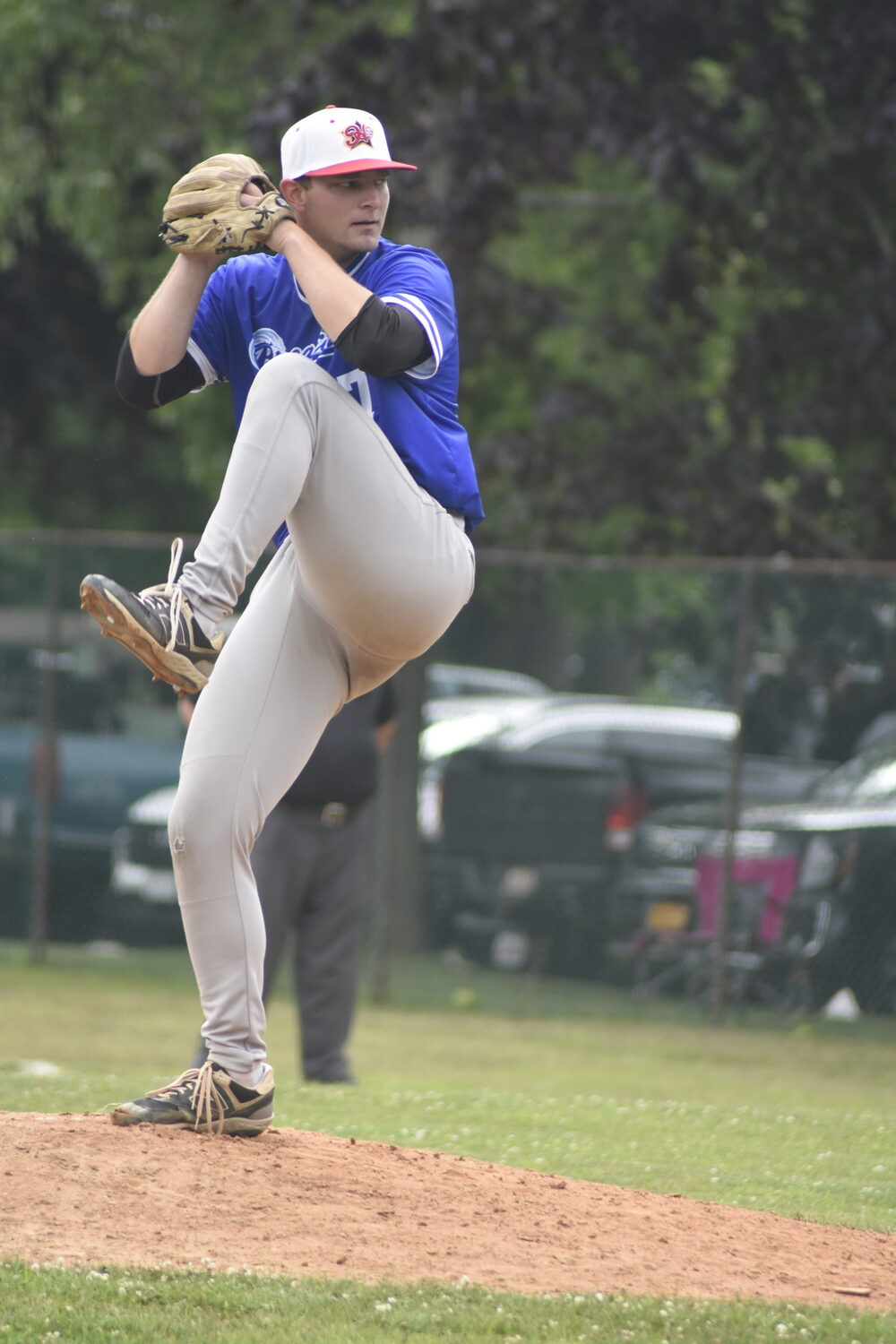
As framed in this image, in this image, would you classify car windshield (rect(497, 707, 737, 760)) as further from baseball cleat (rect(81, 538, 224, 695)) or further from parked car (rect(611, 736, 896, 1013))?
baseball cleat (rect(81, 538, 224, 695))

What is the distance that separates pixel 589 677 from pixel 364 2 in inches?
209

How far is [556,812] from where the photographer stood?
443 inches

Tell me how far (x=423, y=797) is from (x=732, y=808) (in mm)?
2038

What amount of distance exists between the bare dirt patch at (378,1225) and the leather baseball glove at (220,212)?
2003 mm

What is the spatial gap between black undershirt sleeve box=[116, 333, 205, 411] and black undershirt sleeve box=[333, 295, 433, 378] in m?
0.56

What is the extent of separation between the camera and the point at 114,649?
1245 cm

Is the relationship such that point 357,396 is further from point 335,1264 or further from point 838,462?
point 838,462

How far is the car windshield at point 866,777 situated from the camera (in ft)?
34.3

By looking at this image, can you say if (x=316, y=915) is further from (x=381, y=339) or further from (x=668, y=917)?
(x=381, y=339)

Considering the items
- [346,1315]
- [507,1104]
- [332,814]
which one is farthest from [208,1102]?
[332,814]

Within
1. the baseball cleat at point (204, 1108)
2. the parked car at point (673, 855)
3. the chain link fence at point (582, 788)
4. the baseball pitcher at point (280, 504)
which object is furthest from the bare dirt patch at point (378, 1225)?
the parked car at point (673, 855)

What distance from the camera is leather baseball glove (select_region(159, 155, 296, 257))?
3.97m

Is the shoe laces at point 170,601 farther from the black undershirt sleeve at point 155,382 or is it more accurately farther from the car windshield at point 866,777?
the car windshield at point 866,777

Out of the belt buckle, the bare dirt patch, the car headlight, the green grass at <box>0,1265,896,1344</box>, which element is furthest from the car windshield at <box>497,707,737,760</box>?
the green grass at <box>0,1265,896,1344</box>
